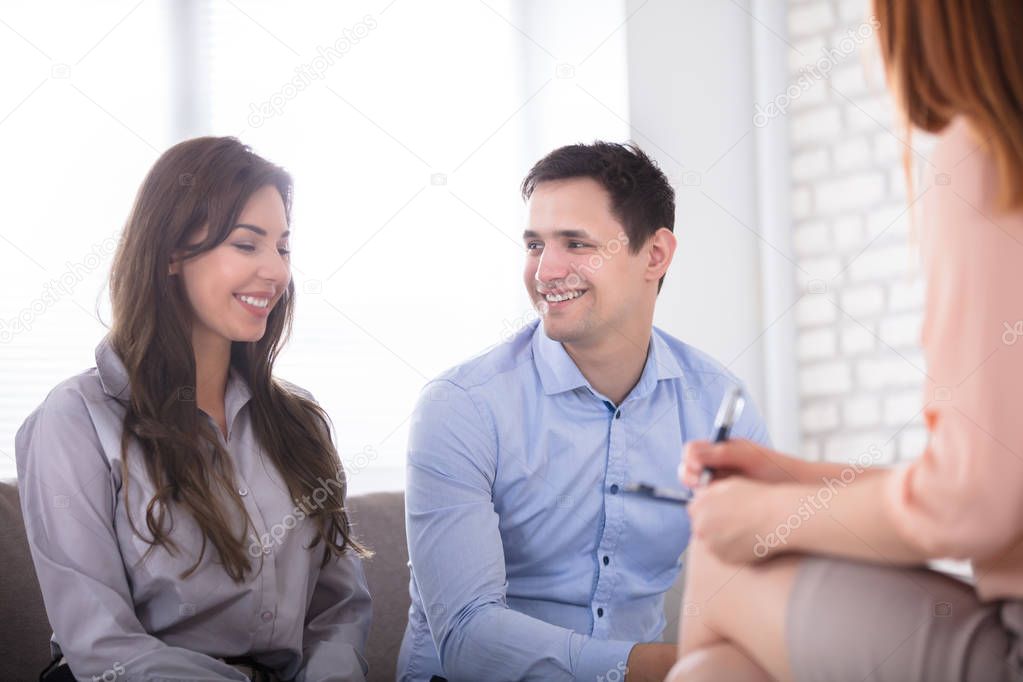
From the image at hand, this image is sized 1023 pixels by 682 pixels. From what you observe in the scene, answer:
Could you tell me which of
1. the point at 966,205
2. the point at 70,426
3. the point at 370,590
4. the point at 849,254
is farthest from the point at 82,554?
the point at 849,254

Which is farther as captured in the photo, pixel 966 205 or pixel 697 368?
pixel 697 368

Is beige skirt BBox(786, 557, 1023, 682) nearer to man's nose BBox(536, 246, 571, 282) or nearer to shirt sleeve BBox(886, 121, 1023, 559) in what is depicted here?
shirt sleeve BBox(886, 121, 1023, 559)

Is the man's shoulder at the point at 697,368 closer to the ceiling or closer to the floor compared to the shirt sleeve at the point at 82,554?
closer to the ceiling

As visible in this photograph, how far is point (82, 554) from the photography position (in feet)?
5.03

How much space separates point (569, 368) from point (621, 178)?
1.37ft

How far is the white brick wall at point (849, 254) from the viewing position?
2686 millimetres

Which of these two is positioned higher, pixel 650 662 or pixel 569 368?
pixel 569 368

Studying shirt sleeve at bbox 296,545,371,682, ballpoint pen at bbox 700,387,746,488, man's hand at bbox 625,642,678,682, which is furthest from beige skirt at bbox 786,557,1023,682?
shirt sleeve at bbox 296,545,371,682

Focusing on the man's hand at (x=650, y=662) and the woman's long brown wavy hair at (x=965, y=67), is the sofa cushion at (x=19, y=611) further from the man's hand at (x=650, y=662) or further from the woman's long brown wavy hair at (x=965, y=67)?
the woman's long brown wavy hair at (x=965, y=67)

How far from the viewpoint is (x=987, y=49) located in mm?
908

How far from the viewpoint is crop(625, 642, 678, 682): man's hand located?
5.16 ft

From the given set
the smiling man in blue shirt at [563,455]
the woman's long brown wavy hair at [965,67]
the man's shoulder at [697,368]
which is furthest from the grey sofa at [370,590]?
the woman's long brown wavy hair at [965,67]

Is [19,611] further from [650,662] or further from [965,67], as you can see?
[965,67]

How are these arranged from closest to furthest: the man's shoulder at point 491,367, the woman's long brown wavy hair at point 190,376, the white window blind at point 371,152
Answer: the woman's long brown wavy hair at point 190,376, the man's shoulder at point 491,367, the white window blind at point 371,152
